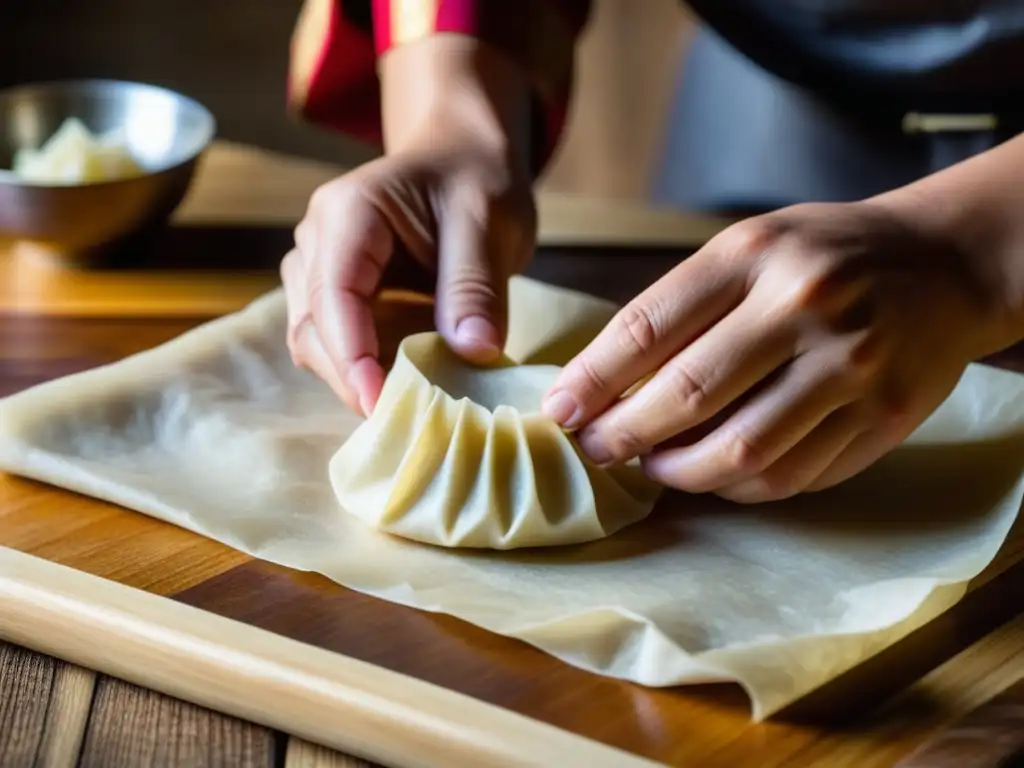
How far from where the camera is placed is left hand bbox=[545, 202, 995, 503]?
3.44 feet

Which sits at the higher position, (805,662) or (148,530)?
(805,662)

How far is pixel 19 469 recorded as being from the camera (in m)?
1.19

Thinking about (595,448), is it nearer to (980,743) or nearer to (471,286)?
(471,286)

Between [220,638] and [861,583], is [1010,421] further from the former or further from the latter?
[220,638]

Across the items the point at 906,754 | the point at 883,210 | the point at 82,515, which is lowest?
the point at 82,515

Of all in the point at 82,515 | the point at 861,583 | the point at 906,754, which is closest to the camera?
the point at 906,754

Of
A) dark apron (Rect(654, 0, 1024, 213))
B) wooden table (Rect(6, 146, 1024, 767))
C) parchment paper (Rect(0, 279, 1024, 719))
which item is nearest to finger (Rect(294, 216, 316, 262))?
parchment paper (Rect(0, 279, 1024, 719))

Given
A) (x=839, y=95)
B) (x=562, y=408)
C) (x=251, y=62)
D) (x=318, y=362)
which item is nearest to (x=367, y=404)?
(x=318, y=362)

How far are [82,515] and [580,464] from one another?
0.41 meters

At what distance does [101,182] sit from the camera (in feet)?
5.28

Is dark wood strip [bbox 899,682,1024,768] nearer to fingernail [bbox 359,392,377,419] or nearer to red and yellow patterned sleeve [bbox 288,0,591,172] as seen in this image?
fingernail [bbox 359,392,377,419]

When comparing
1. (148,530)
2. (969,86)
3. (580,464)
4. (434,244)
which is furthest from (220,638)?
(969,86)

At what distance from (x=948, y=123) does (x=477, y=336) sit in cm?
77

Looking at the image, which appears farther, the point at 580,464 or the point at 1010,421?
the point at 1010,421
